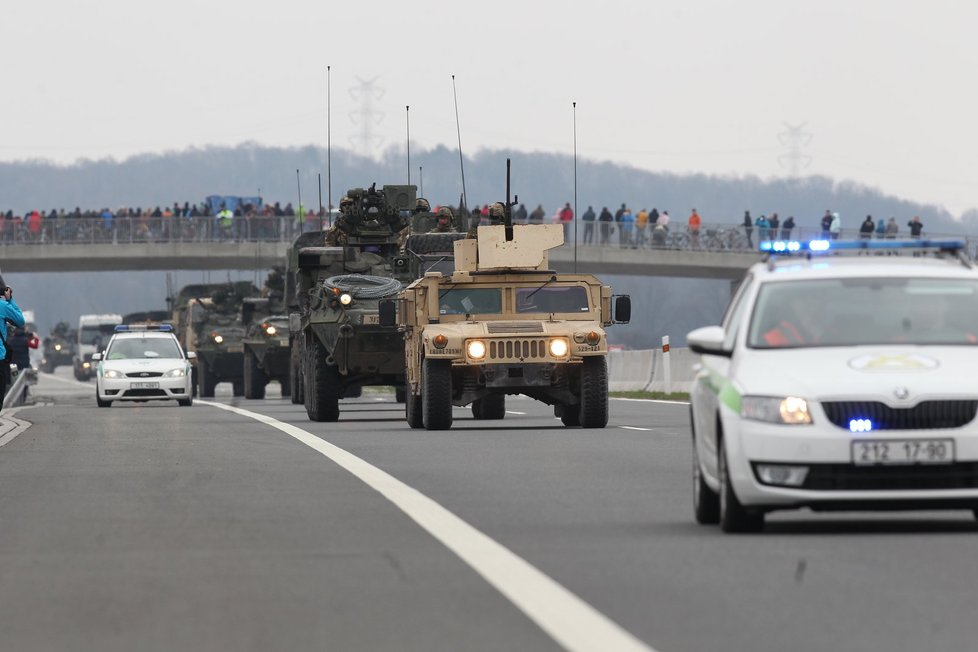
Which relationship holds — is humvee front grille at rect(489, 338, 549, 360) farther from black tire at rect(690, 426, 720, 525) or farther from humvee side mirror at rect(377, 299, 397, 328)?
black tire at rect(690, 426, 720, 525)

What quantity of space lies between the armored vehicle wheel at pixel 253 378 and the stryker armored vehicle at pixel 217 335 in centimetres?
501

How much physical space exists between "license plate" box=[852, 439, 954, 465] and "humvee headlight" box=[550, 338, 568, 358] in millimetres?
14045

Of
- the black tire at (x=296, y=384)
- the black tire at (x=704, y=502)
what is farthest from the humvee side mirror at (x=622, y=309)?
the black tire at (x=704, y=502)

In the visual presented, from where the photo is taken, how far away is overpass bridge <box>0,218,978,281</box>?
78062 millimetres

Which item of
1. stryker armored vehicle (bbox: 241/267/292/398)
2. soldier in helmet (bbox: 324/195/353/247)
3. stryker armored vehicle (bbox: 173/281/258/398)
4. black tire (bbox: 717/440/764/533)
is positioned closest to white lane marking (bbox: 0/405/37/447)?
soldier in helmet (bbox: 324/195/353/247)

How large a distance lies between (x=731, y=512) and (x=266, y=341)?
35297mm

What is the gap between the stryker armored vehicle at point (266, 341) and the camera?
4634 centimetres

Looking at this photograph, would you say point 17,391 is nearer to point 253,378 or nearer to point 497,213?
point 253,378

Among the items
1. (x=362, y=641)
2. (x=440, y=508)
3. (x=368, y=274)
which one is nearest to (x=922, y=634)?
(x=362, y=641)

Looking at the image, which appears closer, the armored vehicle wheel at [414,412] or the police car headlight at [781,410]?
the police car headlight at [781,410]

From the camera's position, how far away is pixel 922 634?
26.3 ft

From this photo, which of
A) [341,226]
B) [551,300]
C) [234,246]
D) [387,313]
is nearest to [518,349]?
[551,300]

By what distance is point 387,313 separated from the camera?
26.8 metres

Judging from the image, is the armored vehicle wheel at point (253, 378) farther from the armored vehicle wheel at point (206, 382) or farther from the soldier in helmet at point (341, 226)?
the soldier in helmet at point (341, 226)
